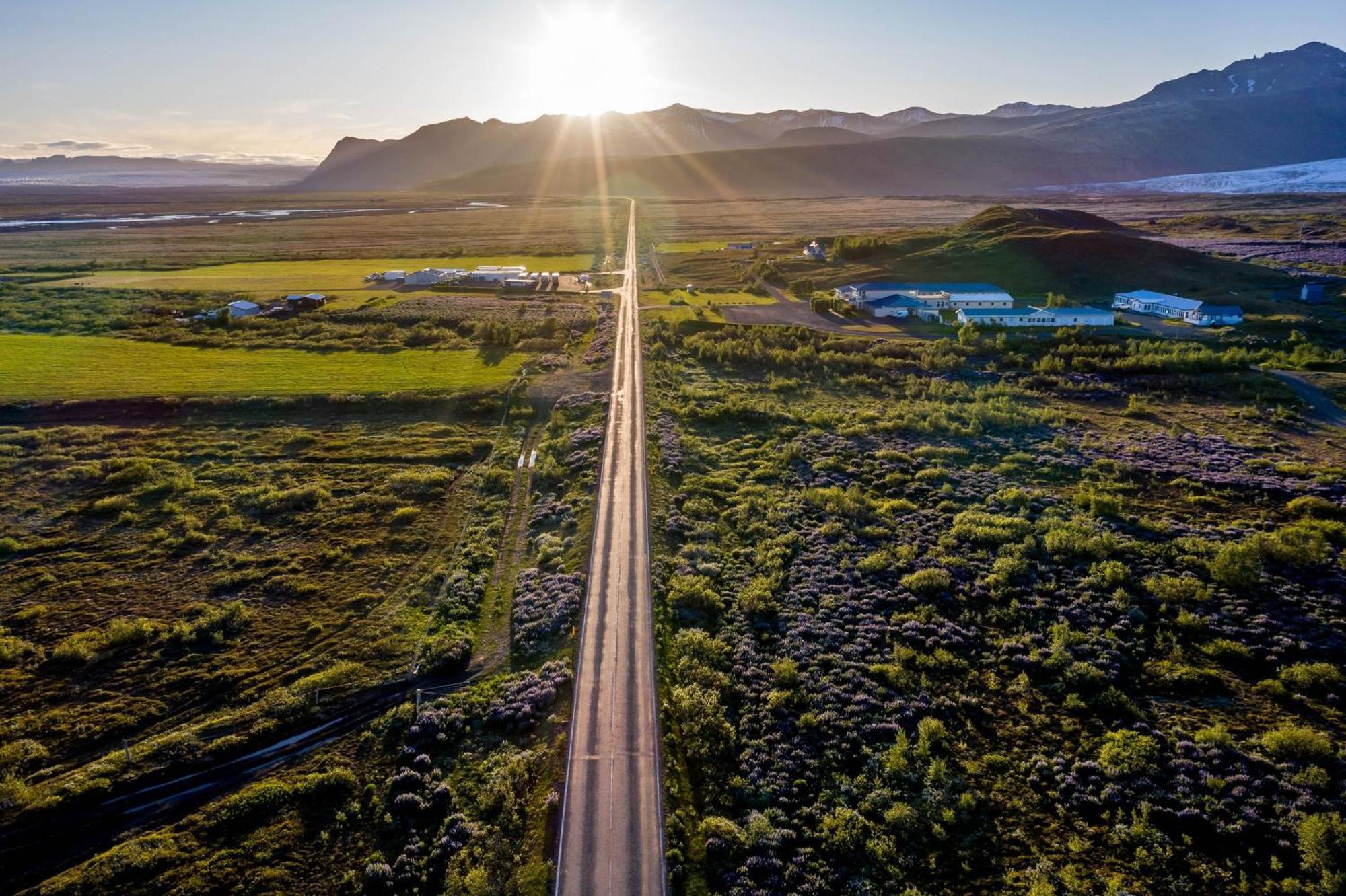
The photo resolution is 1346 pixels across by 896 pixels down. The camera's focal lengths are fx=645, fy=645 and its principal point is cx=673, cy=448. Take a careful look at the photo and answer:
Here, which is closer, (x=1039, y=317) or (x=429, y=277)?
(x=1039, y=317)

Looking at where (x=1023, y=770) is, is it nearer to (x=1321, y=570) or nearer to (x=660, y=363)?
(x=1321, y=570)

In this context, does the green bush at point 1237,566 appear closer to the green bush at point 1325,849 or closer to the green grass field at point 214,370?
the green bush at point 1325,849

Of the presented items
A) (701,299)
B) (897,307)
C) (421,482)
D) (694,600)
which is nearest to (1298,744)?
(694,600)

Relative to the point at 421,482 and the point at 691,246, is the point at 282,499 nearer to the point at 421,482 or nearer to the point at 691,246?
the point at 421,482

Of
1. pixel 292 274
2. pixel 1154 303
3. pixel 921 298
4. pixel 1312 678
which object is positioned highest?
pixel 292 274

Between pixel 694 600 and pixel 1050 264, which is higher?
pixel 1050 264

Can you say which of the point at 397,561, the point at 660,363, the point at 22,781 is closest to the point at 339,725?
the point at 22,781

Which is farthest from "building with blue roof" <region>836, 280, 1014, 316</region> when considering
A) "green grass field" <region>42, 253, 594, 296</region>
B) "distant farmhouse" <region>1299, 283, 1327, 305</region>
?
"green grass field" <region>42, 253, 594, 296</region>
